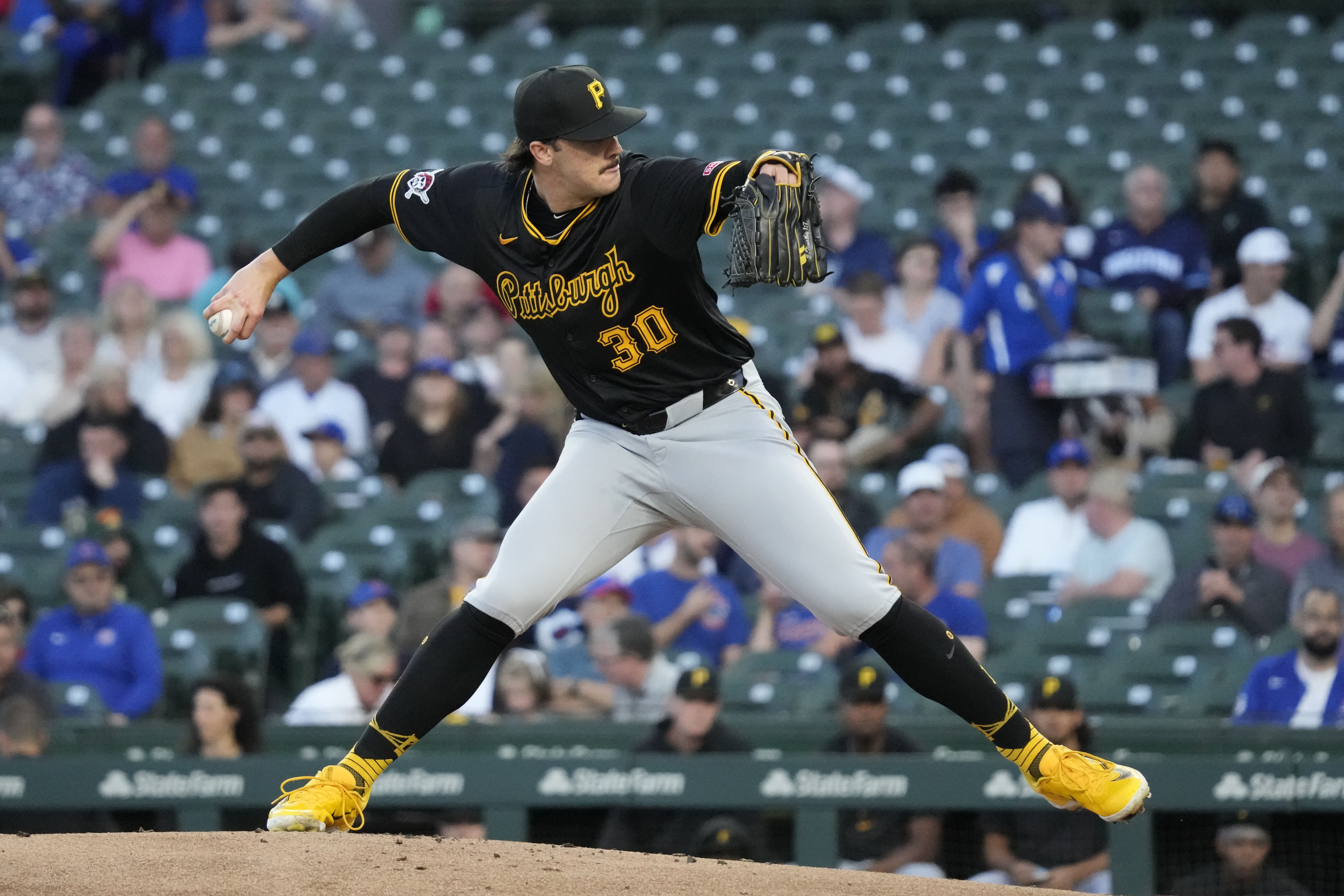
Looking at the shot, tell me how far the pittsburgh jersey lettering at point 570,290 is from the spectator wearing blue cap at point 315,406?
4.61 metres

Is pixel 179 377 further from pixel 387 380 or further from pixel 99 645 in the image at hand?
pixel 99 645

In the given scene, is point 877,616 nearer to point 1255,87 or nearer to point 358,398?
point 358,398

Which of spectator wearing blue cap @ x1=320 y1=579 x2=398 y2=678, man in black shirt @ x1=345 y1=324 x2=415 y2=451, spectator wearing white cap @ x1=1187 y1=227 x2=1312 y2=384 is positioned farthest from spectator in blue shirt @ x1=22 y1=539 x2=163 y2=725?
spectator wearing white cap @ x1=1187 y1=227 x2=1312 y2=384

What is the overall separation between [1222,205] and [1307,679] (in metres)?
3.17

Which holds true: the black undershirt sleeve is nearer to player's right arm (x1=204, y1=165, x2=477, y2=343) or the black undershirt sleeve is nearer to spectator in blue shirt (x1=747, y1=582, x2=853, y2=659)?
player's right arm (x1=204, y1=165, x2=477, y2=343)

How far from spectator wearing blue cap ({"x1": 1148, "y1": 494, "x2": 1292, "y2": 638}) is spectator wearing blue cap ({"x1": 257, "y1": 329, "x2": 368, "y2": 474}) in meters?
3.92

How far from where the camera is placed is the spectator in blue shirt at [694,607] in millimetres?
6711

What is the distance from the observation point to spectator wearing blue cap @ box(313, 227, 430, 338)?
9195 mm

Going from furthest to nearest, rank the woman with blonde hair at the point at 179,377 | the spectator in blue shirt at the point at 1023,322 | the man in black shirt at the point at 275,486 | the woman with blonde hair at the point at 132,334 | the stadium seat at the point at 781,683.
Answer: the woman with blonde hair at the point at 132,334
the woman with blonde hair at the point at 179,377
the man in black shirt at the point at 275,486
the spectator in blue shirt at the point at 1023,322
the stadium seat at the point at 781,683

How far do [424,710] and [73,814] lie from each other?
290 centimetres

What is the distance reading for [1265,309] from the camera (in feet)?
25.3

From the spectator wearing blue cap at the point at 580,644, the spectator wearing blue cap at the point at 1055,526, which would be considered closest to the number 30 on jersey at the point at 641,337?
the spectator wearing blue cap at the point at 580,644

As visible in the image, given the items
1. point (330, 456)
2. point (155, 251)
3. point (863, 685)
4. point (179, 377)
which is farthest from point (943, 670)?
point (155, 251)

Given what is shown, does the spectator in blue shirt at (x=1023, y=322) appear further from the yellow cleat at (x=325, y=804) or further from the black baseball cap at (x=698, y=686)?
the yellow cleat at (x=325, y=804)
